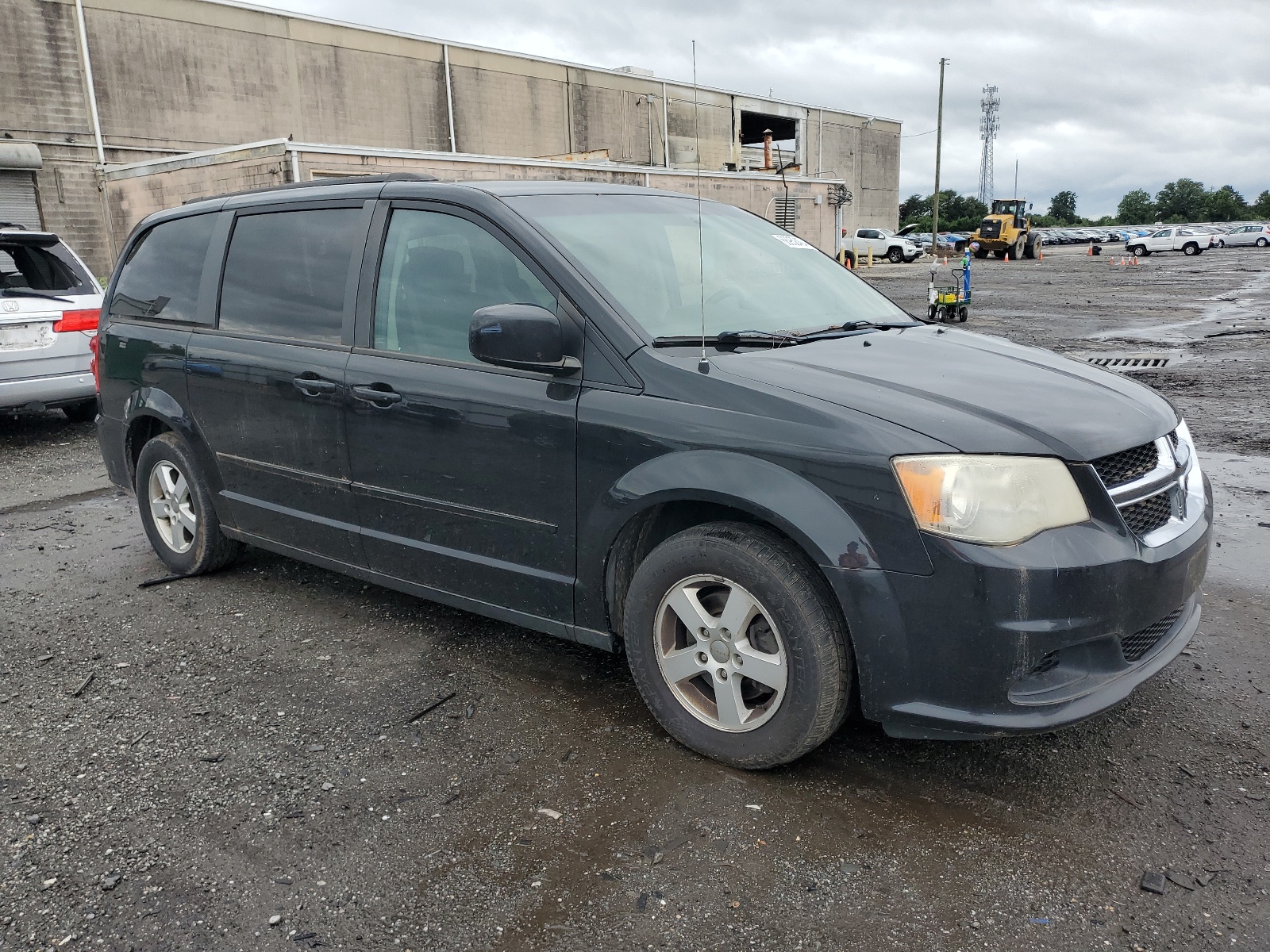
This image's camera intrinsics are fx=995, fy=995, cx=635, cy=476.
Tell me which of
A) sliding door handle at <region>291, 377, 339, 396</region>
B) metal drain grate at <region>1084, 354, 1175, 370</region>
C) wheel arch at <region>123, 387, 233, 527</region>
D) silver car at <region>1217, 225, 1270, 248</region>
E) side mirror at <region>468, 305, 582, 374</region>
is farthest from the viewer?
silver car at <region>1217, 225, 1270, 248</region>

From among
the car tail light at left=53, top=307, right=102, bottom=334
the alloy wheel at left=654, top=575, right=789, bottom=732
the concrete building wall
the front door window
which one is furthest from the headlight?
the concrete building wall

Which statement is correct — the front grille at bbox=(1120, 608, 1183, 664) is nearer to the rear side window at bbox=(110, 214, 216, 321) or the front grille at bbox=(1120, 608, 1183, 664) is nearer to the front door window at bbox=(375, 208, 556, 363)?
the front door window at bbox=(375, 208, 556, 363)

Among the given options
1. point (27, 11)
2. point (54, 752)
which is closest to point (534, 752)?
point (54, 752)

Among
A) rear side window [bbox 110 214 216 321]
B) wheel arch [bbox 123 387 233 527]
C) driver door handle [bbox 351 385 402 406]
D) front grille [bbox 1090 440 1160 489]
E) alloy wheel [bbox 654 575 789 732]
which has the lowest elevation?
alloy wheel [bbox 654 575 789 732]

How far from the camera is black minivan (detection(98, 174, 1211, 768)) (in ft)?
8.59

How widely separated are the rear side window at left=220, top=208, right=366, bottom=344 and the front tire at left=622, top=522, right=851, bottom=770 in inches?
69.9

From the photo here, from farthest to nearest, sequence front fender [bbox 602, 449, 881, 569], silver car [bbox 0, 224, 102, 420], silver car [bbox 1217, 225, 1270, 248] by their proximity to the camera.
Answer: silver car [bbox 1217, 225, 1270, 248]
silver car [bbox 0, 224, 102, 420]
front fender [bbox 602, 449, 881, 569]

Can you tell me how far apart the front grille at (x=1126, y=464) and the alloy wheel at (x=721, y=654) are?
39.1 inches

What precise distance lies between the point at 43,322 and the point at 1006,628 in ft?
26.8

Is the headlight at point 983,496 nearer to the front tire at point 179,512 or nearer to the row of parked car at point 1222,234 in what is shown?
the front tire at point 179,512

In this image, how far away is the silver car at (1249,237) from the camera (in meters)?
58.0

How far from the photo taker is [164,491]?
16.4 feet

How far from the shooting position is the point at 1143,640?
9.32 feet

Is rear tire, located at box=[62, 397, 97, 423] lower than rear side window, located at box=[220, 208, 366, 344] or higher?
lower
